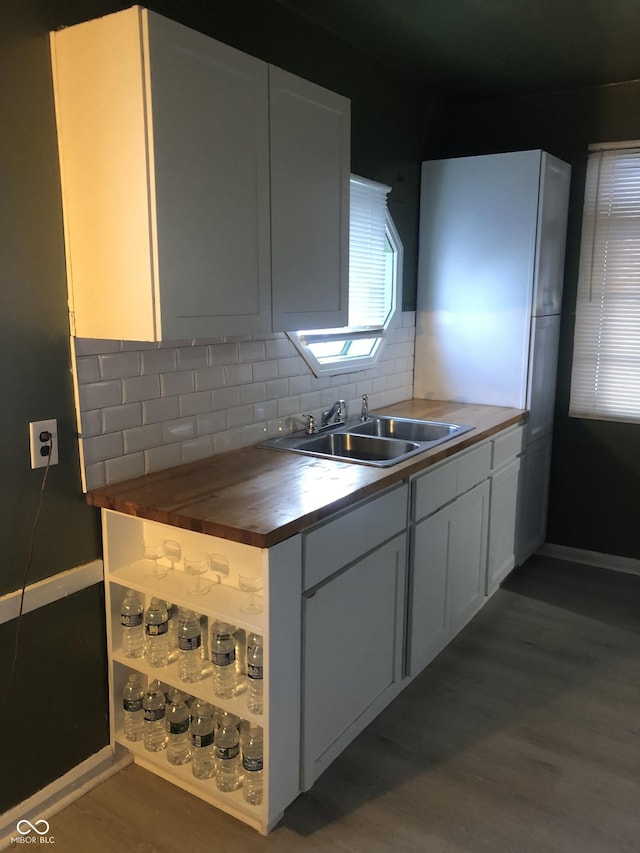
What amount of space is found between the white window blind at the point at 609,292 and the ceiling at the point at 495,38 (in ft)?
1.57

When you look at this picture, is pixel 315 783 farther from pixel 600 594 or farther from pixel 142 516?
pixel 600 594

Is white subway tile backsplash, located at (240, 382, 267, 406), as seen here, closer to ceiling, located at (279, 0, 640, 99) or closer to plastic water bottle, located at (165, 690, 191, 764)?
plastic water bottle, located at (165, 690, 191, 764)

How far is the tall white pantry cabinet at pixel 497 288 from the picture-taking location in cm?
341

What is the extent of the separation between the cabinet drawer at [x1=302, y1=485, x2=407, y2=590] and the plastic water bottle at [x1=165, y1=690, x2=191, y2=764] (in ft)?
2.09

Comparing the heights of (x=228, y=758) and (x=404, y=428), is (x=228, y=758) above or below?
below

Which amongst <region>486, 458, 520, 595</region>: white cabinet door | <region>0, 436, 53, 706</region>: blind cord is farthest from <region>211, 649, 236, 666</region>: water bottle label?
<region>486, 458, 520, 595</region>: white cabinet door

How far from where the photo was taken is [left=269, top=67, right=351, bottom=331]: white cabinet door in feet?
7.11

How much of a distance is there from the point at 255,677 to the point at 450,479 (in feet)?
3.87

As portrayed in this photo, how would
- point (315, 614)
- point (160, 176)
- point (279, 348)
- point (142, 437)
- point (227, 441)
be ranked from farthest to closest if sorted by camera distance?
point (279, 348), point (227, 441), point (142, 437), point (315, 614), point (160, 176)

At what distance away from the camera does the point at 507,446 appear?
334 cm

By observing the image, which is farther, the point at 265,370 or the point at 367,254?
the point at 367,254

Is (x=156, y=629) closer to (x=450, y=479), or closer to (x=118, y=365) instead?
(x=118, y=365)

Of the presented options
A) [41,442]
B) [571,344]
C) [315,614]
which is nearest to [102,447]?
[41,442]

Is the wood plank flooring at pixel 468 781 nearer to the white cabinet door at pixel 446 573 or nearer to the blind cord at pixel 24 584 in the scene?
the white cabinet door at pixel 446 573
